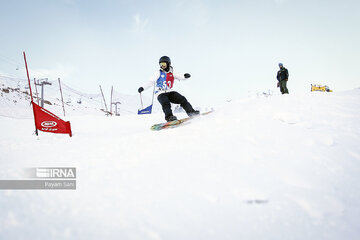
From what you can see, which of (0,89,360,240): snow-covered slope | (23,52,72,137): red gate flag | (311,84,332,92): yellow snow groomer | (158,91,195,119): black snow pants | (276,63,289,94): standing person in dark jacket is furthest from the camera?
(311,84,332,92): yellow snow groomer

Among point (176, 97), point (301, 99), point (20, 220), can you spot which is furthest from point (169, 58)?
point (20, 220)

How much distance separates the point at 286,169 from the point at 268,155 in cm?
23

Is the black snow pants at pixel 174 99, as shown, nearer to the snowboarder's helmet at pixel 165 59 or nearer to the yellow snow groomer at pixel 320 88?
the snowboarder's helmet at pixel 165 59

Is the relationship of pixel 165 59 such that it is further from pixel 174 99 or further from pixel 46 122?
pixel 46 122

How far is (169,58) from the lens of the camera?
4250 mm

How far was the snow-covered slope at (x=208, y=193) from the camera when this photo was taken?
1024 millimetres

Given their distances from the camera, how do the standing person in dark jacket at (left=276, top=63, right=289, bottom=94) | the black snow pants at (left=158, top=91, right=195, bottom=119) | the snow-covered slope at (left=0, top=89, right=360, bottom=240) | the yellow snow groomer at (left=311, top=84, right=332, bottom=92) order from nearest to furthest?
the snow-covered slope at (left=0, top=89, right=360, bottom=240) → the black snow pants at (left=158, top=91, right=195, bottom=119) → the standing person in dark jacket at (left=276, top=63, right=289, bottom=94) → the yellow snow groomer at (left=311, top=84, right=332, bottom=92)

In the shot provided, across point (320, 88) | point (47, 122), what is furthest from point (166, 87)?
point (320, 88)

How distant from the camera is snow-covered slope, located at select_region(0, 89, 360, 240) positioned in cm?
102

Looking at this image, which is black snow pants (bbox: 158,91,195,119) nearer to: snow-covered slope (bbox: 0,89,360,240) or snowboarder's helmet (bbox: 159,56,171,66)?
snowboarder's helmet (bbox: 159,56,171,66)

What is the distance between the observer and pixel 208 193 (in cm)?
128

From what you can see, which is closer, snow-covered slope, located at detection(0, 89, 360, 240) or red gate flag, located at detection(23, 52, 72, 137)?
snow-covered slope, located at detection(0, 89, 360, 240)

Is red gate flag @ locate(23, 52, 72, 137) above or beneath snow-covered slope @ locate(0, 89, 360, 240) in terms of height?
above

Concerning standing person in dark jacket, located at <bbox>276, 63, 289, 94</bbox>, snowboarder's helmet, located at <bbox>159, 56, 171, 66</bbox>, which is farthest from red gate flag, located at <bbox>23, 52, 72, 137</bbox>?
standing person in dark jacket, located at <bbox>276, 63, 289, 94</bbox>
